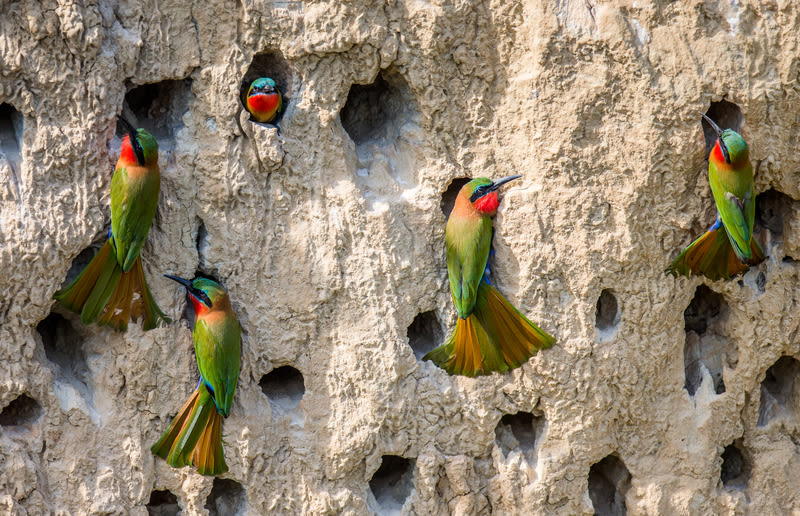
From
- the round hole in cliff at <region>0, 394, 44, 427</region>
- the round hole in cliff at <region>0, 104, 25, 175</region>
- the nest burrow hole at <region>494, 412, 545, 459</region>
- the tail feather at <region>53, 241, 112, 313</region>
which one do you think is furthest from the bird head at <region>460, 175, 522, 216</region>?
the round hole in cliff at <region>0, 394, 44, 427</region>

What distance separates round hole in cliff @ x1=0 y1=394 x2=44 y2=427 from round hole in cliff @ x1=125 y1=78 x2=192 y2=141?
2.59 ft

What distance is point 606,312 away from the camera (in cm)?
256

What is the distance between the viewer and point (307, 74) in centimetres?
236

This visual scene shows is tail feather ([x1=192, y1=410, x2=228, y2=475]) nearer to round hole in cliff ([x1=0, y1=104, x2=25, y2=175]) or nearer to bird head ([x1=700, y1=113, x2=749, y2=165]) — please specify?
round hole in cliff ([x1=0, y1=104, x2=25, y2=175])

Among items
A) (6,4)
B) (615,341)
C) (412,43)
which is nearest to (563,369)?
(615,341)

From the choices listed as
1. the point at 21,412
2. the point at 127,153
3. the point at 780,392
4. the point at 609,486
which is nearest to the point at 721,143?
the point at 780,392

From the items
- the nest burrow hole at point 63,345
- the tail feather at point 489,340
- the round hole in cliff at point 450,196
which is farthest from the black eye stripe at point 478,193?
the nest burrow hole at point 63,345

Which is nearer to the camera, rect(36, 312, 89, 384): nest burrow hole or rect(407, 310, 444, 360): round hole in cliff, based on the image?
rect(36, 312, 89, 384): nest burrow hole

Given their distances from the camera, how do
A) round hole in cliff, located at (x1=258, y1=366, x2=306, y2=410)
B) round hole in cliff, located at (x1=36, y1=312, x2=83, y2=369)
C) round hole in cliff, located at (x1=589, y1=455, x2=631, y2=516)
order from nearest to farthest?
round hole in cliff, located at (x1=36, y1=312, x2=83, y2=369) → round hole in cliff, located at (x1=258, y1=366, x2=306, y2=410) → round hole in cliff, located at (x1=589, y1=455, x2=631, y2=516)

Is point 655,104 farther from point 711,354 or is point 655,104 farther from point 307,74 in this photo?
point 307,74

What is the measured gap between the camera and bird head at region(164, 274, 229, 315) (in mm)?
2305

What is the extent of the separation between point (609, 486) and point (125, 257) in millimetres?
1618

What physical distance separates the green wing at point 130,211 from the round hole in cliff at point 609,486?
1535 millimetres

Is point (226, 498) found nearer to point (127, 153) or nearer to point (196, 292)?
point (196, 292)
